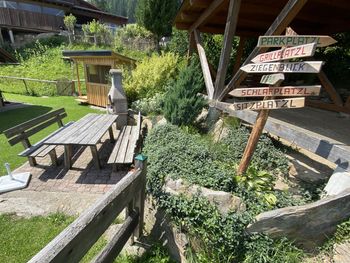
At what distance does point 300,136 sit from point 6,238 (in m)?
4.39

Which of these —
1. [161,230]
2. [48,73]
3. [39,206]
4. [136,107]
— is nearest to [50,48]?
[48,73]

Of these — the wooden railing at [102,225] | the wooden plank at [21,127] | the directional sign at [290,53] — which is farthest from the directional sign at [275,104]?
the wooden plank at [21,127]

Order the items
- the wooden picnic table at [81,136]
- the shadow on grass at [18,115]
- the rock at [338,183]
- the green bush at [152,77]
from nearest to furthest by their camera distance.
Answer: the rock at [338,183], the wooden picnic table at [81,136], the shadow on grass at [18,115], the green bush at [152,77]

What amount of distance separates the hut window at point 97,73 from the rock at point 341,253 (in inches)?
381

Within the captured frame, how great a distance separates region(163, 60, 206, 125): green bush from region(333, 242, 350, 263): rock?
326 centimetres

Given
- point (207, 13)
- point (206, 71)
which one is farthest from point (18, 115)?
point (207, 13)

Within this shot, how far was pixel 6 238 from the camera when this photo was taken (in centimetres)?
299

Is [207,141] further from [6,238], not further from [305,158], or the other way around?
[6,238]

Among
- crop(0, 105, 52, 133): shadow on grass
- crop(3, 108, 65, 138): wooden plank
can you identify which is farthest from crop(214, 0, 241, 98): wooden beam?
crop(0, 105, 52, 133): shadow on grass

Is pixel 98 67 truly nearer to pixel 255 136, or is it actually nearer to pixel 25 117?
pixel 25 117

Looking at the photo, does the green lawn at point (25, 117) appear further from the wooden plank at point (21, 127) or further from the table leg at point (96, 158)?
the table leg at point (96, 158)

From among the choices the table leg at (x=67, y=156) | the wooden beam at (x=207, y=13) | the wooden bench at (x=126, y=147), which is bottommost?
the table leg at (x=67, y=156)

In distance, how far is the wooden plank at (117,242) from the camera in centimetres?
211

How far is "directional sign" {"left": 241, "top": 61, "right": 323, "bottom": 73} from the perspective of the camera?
2037mm
